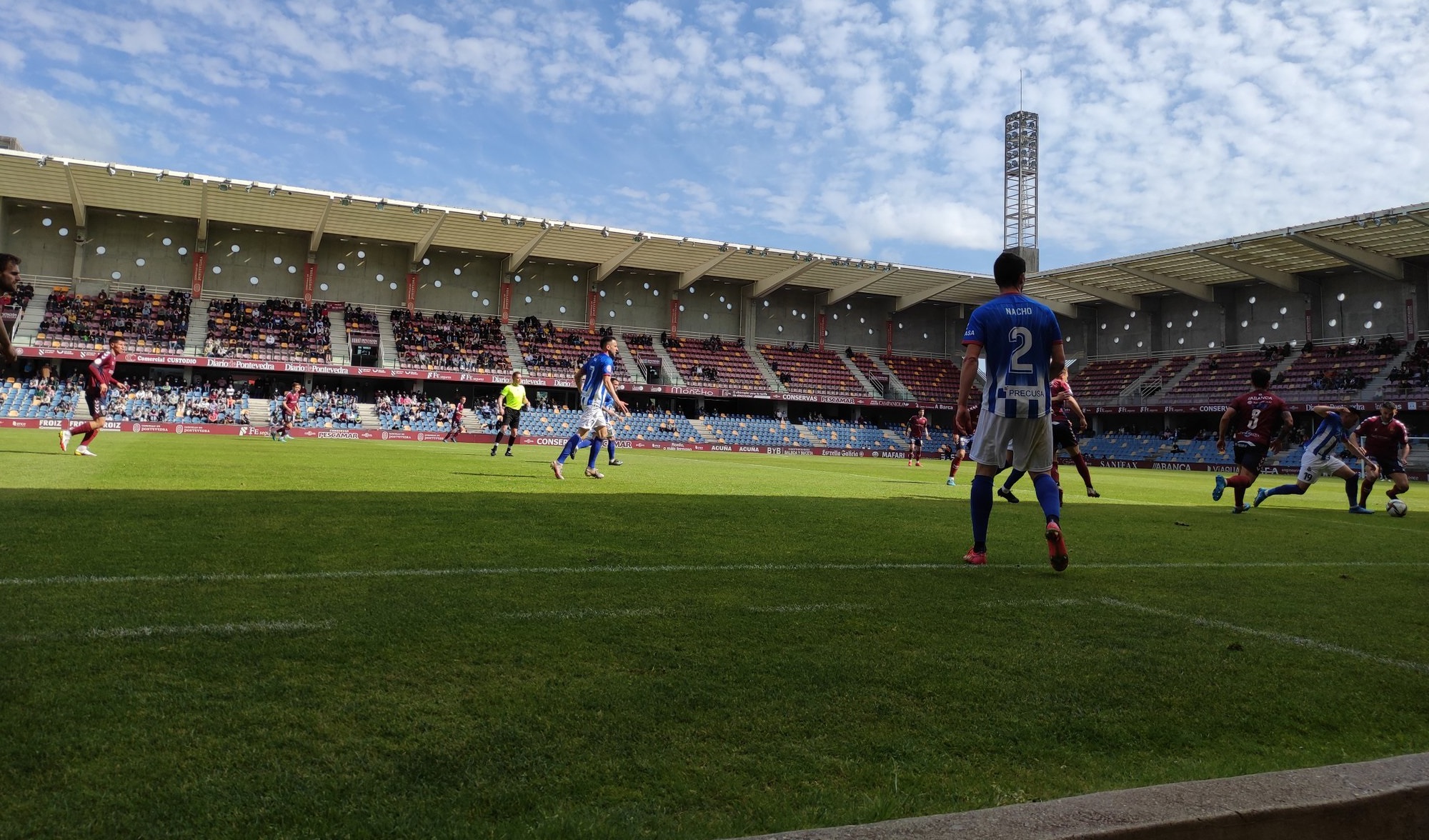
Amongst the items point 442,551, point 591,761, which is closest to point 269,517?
point 442,551

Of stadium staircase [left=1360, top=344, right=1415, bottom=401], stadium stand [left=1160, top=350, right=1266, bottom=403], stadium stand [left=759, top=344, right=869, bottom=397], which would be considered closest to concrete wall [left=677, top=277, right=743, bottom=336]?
stadium stand [left=759, top=344, right=869, bottom=397]

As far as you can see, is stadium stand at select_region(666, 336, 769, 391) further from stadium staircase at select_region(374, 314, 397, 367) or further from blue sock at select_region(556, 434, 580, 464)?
blue sock at select_region(556, 434, 580, 464)

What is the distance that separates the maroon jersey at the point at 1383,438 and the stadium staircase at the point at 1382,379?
112ft

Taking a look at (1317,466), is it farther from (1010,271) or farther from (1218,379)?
(1218,379)

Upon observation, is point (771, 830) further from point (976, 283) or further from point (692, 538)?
point (976, 283)

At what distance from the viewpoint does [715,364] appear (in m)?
53.3

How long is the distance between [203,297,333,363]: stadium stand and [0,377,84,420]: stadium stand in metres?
5.48

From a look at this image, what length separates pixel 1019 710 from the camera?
2873mm

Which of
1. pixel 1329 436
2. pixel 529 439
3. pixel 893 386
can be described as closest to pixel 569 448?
pixel 1329 436

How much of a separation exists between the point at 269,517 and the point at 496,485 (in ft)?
14.2

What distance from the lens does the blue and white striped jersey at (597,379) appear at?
13516 mm

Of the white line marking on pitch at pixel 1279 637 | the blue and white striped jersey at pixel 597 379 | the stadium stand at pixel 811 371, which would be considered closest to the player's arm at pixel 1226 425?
the white line marking on pitch at pixel 1279 637

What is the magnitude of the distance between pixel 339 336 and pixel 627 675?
46.6 meters

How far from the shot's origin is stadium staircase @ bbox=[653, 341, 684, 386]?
166 feet
